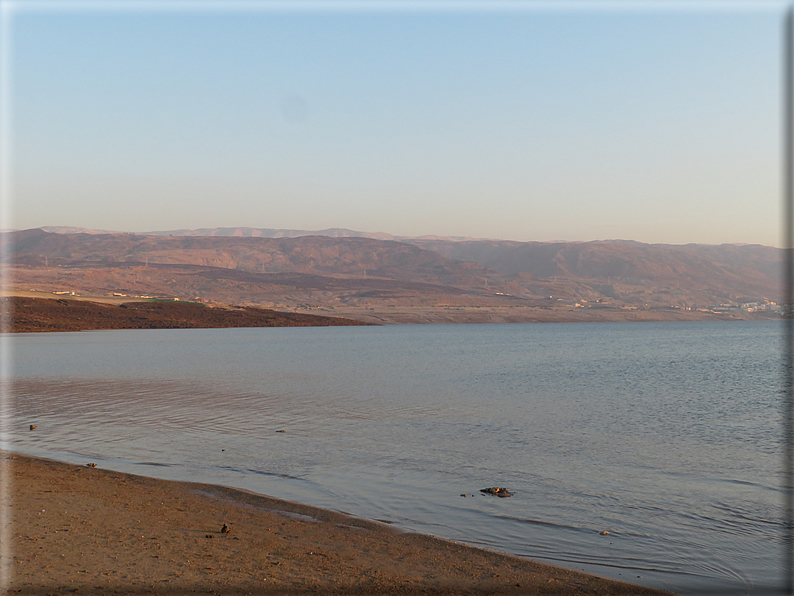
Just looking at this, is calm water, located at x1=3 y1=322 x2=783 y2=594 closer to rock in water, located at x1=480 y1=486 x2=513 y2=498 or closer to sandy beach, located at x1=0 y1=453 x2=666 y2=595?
rock in water, located at x1=480 y1=486 x2=513 y2=498

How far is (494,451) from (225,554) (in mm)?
11591

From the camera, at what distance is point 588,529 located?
41.4 ft

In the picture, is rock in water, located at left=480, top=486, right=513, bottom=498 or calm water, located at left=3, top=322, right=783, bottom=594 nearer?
calm water, located at left=3, top=322, right=783, bottom=594

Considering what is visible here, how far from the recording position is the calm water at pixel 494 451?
12109 millimetres

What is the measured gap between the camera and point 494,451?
66.2ft

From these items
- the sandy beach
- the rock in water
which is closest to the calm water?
the rock in water

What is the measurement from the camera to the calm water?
39.7 feet

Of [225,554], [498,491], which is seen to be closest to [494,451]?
[498,491]

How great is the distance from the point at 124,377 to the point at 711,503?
39.4 metres

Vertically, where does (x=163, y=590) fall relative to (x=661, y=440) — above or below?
above

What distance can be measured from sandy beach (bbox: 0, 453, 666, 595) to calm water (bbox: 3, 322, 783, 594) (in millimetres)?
1110

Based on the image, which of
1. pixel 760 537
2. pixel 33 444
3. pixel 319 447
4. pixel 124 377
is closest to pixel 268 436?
pixel 319 447

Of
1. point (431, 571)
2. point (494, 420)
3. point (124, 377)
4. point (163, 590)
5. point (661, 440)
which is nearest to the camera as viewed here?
point (163, 590)

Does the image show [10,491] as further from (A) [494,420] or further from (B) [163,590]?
(A) [494,420]
